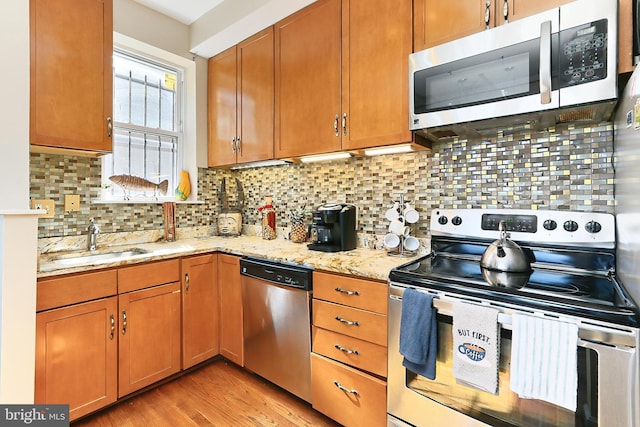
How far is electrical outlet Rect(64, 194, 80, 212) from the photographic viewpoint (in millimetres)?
2084

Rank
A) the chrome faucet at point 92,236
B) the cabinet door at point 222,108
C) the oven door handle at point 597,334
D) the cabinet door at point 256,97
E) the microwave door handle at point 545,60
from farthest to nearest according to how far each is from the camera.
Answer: the cabinet door at point 222,108 < the cabinet door at point 256,97 < the chrome faucet at point 92,236 < the microwave door handle at point 545,60 < the oven door handle at point 597,334

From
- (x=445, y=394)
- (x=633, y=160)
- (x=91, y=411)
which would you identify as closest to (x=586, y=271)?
(x=633, y=160)

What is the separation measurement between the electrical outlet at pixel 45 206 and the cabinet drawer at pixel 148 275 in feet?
2.22

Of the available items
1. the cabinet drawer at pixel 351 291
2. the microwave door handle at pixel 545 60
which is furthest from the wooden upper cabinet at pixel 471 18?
the cabinet drawer at pixel 351 291

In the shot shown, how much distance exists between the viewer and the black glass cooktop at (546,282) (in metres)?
0.96

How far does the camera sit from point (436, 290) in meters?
1.24

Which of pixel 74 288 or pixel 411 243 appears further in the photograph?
pixel 411 243

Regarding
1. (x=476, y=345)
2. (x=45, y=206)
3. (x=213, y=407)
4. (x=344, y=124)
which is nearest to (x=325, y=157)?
(x=344, y=124)

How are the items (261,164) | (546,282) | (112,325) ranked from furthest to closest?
1. (261,164)
2. (112,325)
3. (546,282)

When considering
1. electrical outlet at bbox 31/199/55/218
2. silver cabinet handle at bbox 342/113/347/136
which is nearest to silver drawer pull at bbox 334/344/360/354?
silver cabinet handle at bbox 342/113/347/136

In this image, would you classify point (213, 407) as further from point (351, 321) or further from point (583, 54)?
point (583, 54)

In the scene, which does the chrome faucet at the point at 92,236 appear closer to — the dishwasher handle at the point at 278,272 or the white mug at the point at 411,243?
the dishwasher handle at the point at 278,272

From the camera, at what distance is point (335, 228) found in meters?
2.01

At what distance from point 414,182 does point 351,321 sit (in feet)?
3.09
